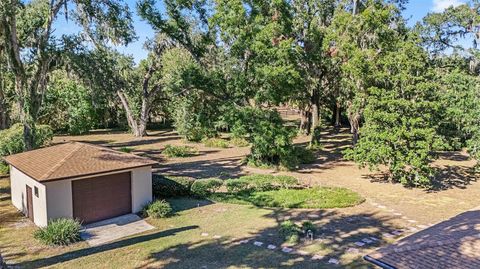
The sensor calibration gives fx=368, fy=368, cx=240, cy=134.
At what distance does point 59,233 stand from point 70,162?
9.18 ft

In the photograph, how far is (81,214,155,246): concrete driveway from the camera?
11625 millimetres

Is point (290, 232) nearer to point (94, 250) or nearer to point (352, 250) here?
point (352, 250)

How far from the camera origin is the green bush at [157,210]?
1349 cm

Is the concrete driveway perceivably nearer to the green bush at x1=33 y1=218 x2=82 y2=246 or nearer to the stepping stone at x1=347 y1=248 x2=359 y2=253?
the green bush at x1=33 y1=218 x2=82 y2=246

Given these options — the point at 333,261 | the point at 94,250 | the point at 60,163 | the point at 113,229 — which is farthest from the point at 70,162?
the point at 333,261

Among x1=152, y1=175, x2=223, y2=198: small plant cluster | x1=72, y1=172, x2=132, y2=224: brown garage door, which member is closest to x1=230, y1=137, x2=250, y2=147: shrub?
x1=152, y1=175, x2=223, y2=198: small plant cluster

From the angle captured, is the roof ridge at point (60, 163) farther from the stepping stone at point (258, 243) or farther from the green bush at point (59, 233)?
the stepping stone at point (258, 243)

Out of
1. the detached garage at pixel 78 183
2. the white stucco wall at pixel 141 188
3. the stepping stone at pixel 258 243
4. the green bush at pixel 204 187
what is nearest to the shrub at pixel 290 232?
the stepping stone at pixel 258 243

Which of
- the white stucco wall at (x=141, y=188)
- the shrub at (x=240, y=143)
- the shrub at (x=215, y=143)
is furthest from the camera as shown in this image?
the shrub at (x=240, y=143)

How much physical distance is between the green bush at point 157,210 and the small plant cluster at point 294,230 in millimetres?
4338

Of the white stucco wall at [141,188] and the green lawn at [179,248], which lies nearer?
the green lawn at [179,248]

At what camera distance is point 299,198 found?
621 inches

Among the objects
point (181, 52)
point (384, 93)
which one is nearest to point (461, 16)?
point (384, 93)

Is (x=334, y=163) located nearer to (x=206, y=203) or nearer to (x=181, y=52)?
(x=206, y=203)
